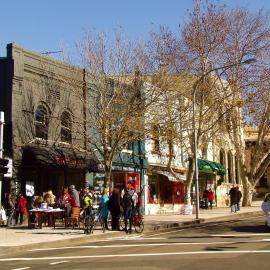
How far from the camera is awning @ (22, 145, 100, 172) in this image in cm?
2280

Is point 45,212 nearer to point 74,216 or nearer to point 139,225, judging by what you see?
point 74,216

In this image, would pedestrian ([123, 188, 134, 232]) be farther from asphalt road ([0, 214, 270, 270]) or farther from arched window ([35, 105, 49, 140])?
arched window ([35, 105, 49, 140])

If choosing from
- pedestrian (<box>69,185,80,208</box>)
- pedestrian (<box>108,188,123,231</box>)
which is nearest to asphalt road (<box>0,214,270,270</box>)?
pedestrian (<box>108,188,123,231</box>)

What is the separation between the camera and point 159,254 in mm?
12742

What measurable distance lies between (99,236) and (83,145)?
8788 millimetres

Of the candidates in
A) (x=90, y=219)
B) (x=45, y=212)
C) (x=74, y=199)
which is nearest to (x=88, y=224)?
(x=90, y=219)

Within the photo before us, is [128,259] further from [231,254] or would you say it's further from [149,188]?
[149,188]

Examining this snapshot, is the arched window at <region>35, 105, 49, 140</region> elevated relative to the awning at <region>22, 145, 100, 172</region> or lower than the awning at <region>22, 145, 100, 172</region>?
elevated

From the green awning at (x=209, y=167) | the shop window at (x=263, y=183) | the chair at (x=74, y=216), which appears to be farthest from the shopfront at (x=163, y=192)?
the shop window at (x=263, y=183)

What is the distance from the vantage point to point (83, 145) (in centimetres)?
2662

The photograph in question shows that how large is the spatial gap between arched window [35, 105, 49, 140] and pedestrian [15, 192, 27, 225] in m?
3.38

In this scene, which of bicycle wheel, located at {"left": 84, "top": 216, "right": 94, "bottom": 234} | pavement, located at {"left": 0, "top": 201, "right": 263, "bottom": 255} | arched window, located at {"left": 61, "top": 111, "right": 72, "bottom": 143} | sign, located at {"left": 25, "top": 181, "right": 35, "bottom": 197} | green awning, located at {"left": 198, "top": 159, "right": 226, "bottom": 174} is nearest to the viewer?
pavement, located at {"left": 0, "top": 201, "right": 263, "bottom": 255}

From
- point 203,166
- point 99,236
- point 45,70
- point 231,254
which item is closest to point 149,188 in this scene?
point 203,166

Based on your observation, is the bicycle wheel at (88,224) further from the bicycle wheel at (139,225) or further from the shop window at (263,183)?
the shop window at (263,183)
